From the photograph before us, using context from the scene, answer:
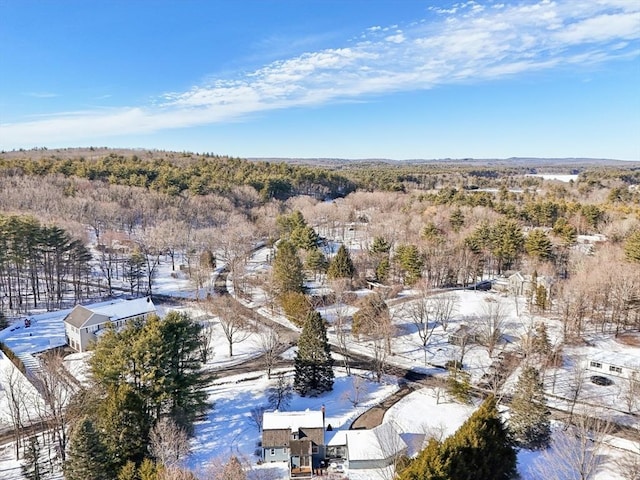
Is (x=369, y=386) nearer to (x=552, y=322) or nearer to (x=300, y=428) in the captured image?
(x=300, y=428)

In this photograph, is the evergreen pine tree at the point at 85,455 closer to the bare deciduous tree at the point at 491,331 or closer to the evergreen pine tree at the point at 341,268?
the bare deciduous tree at the point at 491,331

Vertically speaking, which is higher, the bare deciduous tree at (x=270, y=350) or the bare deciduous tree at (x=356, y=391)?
the bare deciduous tree at (x=270, y=350)

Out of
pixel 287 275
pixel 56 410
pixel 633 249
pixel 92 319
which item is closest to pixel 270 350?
pixel 56 410

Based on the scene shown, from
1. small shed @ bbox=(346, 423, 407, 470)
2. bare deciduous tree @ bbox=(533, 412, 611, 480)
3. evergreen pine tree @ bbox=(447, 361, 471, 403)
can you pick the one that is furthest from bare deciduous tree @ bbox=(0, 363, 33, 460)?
bare deciduous tree @ bbox=(533, 412, 611, 480)

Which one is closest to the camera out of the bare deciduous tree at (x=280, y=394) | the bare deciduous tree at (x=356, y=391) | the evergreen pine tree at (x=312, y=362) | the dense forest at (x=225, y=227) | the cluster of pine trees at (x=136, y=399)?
the cluster of pine trees at (x=136, y=399)

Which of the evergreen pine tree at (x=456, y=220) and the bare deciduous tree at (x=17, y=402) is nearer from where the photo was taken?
the bare deciduous tree at (x=17, y=402)

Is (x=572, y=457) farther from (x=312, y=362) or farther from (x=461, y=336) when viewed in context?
(x=461, y=336)

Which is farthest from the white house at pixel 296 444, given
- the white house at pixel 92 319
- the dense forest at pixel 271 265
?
the white house at pixel 92 319
